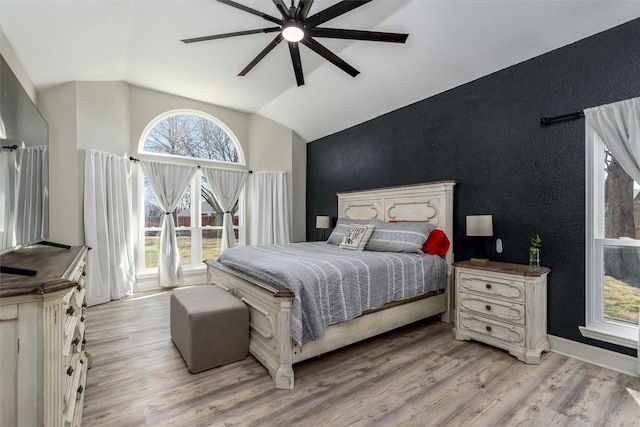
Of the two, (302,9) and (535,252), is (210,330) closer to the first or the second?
(302,9)

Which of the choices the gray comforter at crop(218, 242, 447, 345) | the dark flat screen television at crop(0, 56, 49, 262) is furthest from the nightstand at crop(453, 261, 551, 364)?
the dark flat screen television at crop(0, 56, 49, 262)

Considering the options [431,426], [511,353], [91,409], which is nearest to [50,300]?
[91,409]

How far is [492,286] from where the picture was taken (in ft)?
8.49

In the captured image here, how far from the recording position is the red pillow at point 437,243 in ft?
10.4

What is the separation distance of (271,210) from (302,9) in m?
3.84

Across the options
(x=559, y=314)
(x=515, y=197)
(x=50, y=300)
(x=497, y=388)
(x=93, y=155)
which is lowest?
(x=497, y=388)

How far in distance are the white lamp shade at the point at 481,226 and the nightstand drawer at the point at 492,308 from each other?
59 cm

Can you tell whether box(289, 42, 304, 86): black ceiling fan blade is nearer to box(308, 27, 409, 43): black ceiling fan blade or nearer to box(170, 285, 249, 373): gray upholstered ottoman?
box(308, 27, 409, 43): black ceiling fan blade

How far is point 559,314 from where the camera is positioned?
8.41 feet

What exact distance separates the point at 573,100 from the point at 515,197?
0.93 m

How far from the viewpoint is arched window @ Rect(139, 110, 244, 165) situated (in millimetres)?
4832

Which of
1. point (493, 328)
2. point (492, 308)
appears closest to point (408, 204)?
point (492, 308)

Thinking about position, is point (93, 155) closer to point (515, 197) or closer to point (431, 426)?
point (431, 426)

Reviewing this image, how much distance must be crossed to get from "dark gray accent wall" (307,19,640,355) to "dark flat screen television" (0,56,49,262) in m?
3.64
